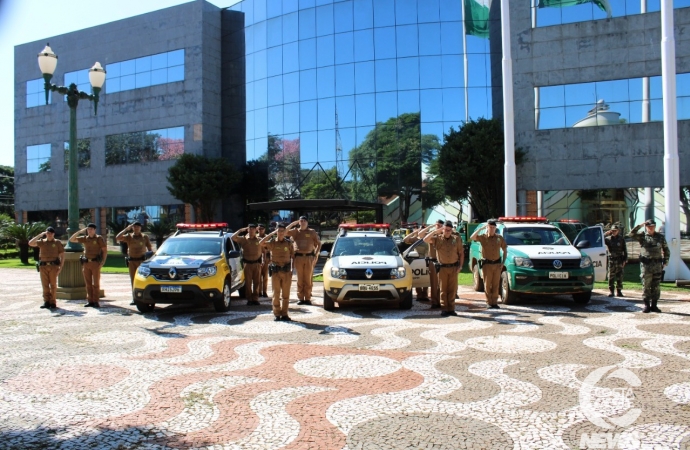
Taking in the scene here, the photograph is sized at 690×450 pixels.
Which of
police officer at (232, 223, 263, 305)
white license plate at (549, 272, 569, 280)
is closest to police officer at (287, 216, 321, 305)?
police officer at (232, 223, 263, 305)

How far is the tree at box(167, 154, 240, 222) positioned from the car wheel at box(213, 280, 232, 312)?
2181cm

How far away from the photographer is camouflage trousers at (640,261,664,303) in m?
10.3

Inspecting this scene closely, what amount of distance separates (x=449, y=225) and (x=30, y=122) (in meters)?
40.5

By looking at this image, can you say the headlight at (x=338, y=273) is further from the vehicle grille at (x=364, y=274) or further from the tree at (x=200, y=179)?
the tree at (x=200, y=179)

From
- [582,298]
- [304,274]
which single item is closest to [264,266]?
[304,274]

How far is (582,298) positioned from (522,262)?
1.56 metres

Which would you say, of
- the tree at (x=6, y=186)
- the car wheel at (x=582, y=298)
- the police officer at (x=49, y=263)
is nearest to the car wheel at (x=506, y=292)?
the car wheel at (x=582, y=298)

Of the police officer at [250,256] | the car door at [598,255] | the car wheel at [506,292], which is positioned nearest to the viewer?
the car wheel at [506,292]

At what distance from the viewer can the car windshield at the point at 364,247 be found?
11.8m

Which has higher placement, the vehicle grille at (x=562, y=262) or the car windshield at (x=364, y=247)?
the car windshield at (x=364, y=247)

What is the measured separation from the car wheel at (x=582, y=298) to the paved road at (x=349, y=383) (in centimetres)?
169

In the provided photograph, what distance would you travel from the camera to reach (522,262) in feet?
38.1

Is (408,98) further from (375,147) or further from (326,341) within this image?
(326,341)

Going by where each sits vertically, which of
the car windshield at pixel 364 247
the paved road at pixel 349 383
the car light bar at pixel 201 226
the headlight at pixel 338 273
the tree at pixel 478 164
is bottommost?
the paved road at pixel 349 383
